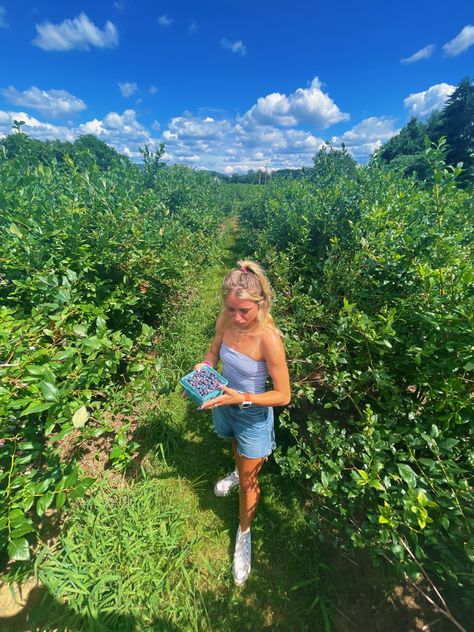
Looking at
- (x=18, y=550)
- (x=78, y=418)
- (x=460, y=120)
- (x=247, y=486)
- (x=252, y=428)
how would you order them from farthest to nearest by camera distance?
(x=460, y=120), (x=247, y=486), (x=252, y=428), (x=78, y=418), (x=18, y=550)

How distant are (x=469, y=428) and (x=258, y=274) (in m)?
1.47

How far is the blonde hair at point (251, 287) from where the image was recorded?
165 cm

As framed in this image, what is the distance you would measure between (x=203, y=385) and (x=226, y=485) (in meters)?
1.43

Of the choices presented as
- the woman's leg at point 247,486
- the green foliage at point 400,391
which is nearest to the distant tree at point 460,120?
the green foliage at point 400,391

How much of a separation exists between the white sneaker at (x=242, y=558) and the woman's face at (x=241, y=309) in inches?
70.5

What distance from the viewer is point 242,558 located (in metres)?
2.10

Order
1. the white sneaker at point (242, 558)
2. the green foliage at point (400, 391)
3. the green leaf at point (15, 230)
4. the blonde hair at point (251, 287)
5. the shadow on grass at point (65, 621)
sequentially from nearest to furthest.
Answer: the green foliage at point (400, 391), the blonde hair at point (251, 287), the shadow on grass at point (65, 621), the white sneaker at point (242, 558), the green leaf at point (15, 230)

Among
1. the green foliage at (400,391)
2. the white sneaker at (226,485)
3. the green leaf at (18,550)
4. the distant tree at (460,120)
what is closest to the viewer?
the green leaf at (18,550)

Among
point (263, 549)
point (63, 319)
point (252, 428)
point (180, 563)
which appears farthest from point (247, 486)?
point (63, 319)

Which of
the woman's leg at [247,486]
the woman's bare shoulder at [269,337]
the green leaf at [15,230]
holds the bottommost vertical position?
the woman's leg at [247,486]

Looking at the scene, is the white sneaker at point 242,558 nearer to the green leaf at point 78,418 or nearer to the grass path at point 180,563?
the grass path at point 180,563

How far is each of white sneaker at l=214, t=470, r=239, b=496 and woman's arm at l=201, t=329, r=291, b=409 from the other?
133 cm

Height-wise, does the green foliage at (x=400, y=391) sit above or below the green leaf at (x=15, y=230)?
below

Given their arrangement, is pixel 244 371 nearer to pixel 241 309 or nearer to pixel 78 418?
pixel 241 309
